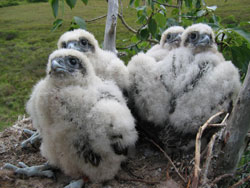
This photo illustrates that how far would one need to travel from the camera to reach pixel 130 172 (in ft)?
6.65

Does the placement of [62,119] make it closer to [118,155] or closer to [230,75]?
[118,155]

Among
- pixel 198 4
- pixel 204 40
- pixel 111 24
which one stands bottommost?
pixel 204 40

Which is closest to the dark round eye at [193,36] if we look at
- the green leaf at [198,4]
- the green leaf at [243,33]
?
the green leaf at [243,33]

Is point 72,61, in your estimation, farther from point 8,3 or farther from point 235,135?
point 8,3

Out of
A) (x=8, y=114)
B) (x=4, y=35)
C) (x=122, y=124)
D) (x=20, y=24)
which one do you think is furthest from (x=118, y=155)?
(x=20, y=24)

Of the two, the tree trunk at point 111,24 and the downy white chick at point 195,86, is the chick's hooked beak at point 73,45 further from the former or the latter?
the downy white chick at point 195,86

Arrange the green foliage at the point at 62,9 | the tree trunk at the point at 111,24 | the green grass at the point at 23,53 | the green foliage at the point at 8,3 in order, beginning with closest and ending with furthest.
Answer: the green foliage at the point at 62,9
the tree trunk at the point at 111,24
the green grass at the point at 23,53
the green foliage at the point at 8,3

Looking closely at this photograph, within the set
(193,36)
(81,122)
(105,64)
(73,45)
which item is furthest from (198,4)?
(81,122)

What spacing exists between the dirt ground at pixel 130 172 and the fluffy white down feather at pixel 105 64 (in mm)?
689

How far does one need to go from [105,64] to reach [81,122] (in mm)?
861

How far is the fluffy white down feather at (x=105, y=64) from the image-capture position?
221cm

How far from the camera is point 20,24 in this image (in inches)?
945

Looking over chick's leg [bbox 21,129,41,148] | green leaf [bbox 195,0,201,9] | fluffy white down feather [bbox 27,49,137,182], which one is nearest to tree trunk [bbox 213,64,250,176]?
fluffy white down feather [bbox 27,49,137,182]

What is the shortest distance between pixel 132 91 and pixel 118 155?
674 mm
